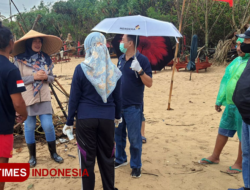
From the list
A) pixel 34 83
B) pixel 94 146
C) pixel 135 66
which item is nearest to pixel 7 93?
pixel 94 146

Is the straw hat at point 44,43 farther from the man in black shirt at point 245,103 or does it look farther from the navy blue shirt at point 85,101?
the man in black shirt at point 245,103

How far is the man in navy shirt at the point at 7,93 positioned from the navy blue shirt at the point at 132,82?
1.24m

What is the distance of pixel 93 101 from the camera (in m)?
2.30

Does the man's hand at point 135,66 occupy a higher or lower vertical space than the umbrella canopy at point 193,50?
higher

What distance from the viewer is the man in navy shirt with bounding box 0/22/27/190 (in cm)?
213

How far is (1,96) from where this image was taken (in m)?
2.18

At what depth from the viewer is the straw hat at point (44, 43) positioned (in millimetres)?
3289

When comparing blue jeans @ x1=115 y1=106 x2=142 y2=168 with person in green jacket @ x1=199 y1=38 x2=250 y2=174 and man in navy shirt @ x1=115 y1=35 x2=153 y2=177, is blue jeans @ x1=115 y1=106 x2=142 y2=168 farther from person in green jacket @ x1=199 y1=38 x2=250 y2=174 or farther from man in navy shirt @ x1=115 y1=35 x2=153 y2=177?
person in green jacket @ x1=199 y1=38 x2=250 y2=174

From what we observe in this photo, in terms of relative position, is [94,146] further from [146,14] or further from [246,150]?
[146,14]

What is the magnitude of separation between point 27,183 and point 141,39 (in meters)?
2.66

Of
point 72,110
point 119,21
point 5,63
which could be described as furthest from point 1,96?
point 119,21

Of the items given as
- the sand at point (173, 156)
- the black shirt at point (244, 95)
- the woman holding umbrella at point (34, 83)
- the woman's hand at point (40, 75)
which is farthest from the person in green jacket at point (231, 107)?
the woman's hand at point (40, 75)

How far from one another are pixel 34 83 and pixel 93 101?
142 centimetres

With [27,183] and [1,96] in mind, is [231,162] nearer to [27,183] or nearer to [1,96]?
[27,183]
